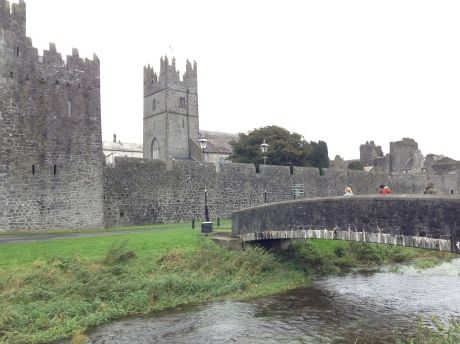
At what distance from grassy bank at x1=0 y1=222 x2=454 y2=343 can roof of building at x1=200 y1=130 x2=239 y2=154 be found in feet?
145

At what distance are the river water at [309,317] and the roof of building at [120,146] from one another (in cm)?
7327

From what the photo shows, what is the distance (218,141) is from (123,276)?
177 feet

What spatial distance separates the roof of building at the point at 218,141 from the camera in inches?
2584

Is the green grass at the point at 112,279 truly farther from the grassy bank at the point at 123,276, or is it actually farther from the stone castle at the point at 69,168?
the stone castle at the point at 69,168

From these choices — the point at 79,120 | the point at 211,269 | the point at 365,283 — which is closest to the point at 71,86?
the point at 79,120

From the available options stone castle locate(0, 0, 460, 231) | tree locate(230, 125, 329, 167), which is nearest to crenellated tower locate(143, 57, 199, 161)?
tree locate(230, 125, 329, 167)

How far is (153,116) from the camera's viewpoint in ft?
236

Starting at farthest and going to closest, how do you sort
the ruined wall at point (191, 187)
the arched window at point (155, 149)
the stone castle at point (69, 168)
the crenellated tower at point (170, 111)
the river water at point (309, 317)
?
the arched window at point (155, 149) → the crenellated tower at point (170, 111) → the ruined wall at point (191, 187) → the stone castle at point (69, 168) → the river water at point (309, 317)

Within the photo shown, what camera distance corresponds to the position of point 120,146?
88.1 m

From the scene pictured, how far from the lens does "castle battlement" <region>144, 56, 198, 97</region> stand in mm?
68625

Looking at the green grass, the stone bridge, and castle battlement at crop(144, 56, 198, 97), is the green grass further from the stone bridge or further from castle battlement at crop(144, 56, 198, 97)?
castle battlement at crop(144, 56, 198, 97)

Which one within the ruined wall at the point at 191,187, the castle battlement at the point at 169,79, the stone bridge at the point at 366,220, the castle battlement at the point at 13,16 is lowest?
the stone bridge at the point at 366,220

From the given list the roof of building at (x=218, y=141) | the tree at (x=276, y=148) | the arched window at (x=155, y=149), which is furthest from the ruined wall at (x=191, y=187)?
the arched window at (x=155, y=149)

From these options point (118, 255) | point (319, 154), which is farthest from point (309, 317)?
point (319, 154)
